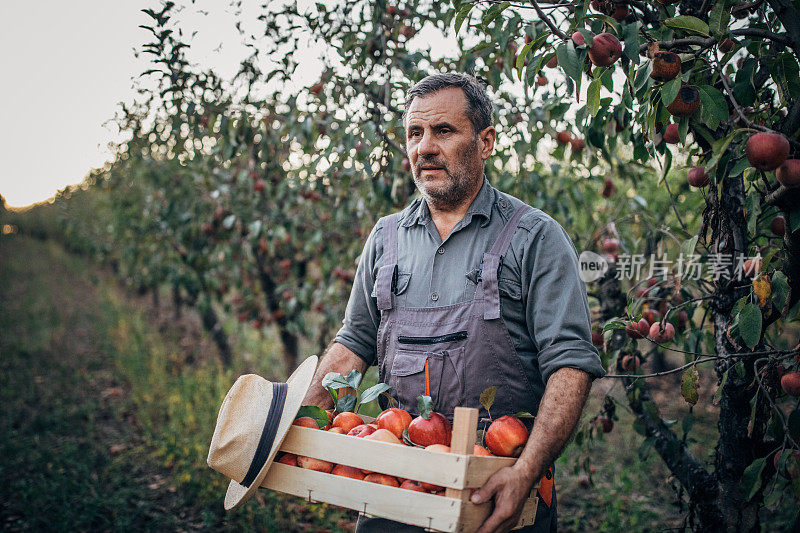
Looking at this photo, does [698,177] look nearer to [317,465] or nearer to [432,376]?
[432,376]

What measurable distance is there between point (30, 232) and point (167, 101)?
1518 inches

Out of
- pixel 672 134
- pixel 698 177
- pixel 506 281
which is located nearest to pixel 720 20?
pixel 672 134

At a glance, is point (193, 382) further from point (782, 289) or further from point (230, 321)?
point (782, 289)

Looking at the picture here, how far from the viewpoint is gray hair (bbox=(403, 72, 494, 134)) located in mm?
1862

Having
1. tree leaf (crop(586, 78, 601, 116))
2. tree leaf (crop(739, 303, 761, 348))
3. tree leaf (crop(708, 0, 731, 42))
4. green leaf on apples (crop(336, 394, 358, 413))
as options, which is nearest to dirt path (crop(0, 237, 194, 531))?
green leaf on apples (crop(336, 394, 358, 413))

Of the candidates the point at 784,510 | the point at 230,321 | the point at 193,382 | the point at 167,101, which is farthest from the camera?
the point at 230,321

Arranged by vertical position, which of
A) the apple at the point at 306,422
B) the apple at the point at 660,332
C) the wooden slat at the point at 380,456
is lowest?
the wooden slat at the point at 380,456

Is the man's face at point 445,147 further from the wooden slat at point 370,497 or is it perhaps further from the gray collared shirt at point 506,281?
the wooden slat at point 370,497

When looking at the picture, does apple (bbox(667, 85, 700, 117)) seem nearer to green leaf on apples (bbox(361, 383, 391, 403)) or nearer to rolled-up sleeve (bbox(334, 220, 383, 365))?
rolled-up sleeve (bbox(334, 220, 383, 365))

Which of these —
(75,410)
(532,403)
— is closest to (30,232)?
(75,410)

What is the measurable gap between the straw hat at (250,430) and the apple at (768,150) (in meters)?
1.33

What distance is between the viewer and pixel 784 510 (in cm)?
370

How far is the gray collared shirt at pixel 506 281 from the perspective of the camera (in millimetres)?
1566

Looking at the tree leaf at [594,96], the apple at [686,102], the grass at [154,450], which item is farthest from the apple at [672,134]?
the grass at [154,450]
